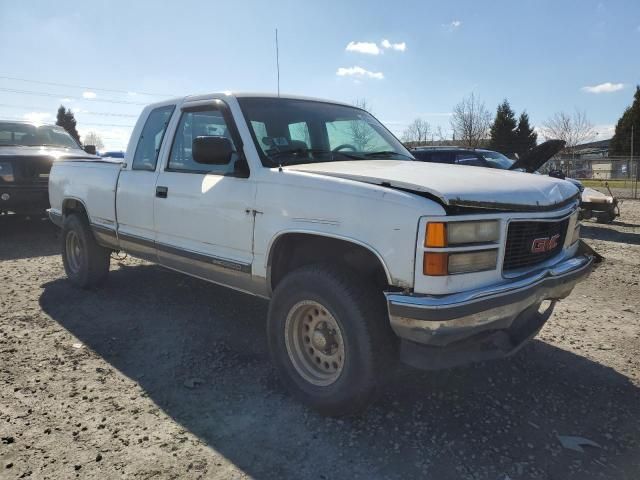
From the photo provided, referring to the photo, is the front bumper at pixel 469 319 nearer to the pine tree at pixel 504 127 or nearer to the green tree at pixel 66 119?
the pine tree at pixel 504 127

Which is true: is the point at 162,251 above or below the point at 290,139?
below

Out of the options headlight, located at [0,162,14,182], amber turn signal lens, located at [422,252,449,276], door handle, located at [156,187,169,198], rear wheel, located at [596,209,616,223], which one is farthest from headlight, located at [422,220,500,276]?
rear wheel, located at [596,209,616,223]

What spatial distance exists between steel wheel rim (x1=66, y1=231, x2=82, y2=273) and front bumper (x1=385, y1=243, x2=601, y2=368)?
4398mm

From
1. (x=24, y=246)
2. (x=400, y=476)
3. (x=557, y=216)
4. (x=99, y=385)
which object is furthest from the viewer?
(x=24, y=246)

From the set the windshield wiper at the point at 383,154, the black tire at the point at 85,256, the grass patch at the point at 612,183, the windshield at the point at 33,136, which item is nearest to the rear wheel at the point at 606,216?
the windshield wiper at the point at 383,154

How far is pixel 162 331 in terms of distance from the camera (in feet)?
14.6

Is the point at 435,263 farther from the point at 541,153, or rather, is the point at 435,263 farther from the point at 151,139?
the point at 151,139

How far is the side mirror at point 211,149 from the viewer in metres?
3.35

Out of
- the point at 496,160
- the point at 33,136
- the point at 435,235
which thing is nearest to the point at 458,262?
the point at 435,235

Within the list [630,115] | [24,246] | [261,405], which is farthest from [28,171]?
[630,115]

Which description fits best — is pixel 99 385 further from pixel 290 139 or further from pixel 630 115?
pixel 630 115

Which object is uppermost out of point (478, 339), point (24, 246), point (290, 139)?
point (290, 139)

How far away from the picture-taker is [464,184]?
109 inches

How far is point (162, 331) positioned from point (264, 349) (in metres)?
1.02
